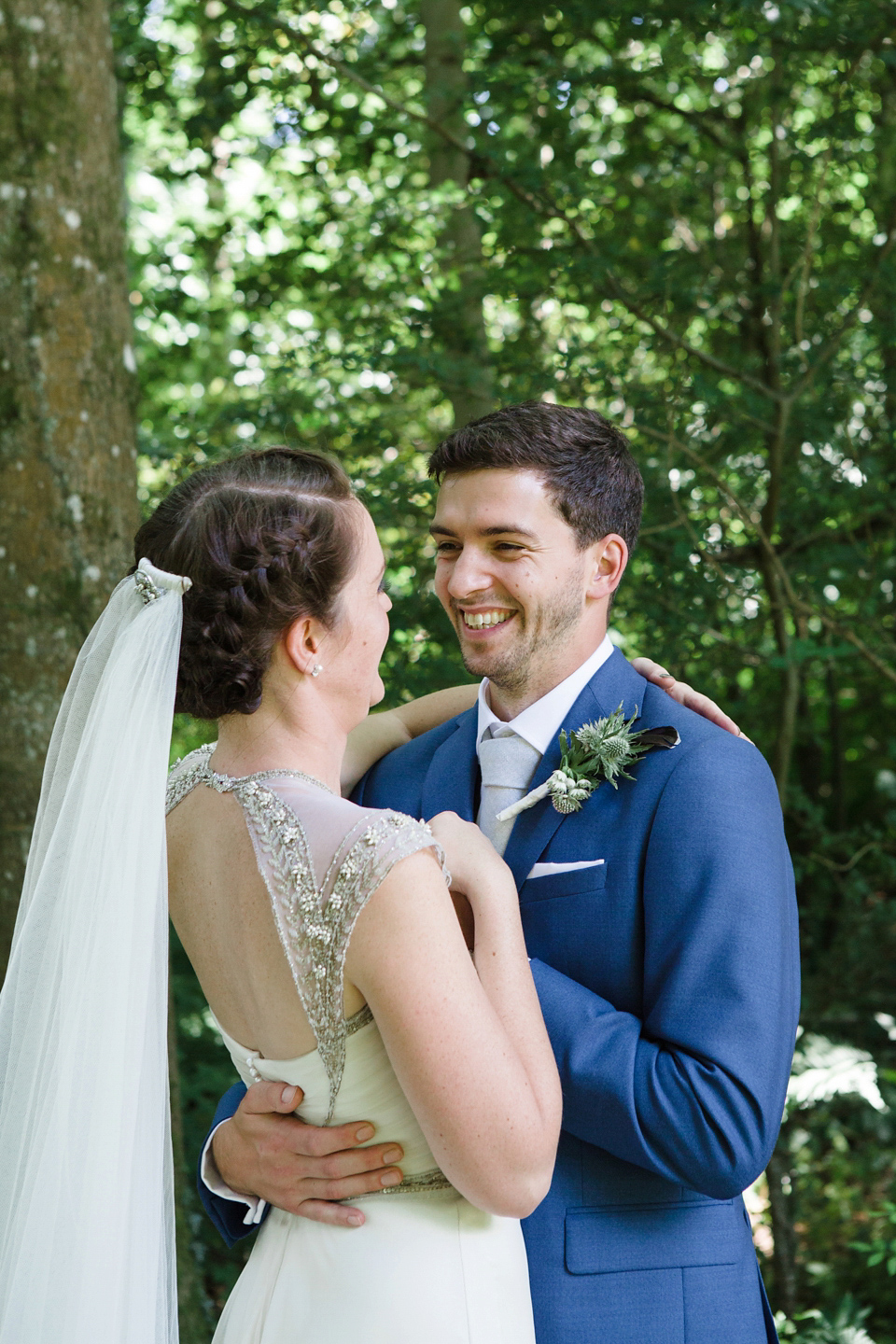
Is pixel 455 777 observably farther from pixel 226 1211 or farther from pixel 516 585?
pixel 226 1211

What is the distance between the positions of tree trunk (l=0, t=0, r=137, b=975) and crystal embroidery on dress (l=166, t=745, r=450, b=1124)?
1.63m

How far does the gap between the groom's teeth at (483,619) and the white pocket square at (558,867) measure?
0.49m

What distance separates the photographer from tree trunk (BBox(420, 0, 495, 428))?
4172 millimetres

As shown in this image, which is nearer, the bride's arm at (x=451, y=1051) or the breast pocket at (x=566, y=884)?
the bride's arm at (x=451, y=1051)

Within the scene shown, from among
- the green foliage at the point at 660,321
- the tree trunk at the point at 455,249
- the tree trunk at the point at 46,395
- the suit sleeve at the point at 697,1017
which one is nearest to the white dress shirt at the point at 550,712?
the suit sleeve at the point at 697,1017

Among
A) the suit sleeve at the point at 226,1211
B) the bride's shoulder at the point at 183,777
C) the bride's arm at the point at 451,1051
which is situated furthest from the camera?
the suit sleeve at the point at 226,1211

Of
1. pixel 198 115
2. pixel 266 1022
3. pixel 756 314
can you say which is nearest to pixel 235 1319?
pixel 266 1022

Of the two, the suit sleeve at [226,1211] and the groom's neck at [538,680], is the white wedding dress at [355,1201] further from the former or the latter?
the groom's neck at [538,680]

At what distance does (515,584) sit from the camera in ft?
7.53

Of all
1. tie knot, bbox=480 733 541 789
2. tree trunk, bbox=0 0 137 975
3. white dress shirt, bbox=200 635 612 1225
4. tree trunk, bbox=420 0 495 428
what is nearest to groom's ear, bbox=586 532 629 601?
white dress shirt, bbox=200 635 612 1225

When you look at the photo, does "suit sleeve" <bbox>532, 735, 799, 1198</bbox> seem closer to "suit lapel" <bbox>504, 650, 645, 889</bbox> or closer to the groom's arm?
"suit lapel" <bbox>504, 650, 645, 889</bbox>

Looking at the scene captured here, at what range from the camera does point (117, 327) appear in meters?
3.26

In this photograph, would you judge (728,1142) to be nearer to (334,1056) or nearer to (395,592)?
(334,1056)

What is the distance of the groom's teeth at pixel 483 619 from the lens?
7.57 feet
